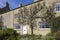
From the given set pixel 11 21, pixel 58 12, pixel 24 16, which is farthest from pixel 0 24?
pixel 58 12

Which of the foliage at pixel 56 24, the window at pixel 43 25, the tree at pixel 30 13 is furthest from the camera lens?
the window at pixel 43 25

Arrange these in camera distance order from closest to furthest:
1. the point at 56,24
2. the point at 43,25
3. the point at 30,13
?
the point at 56,24, the point at 30,13, the point at 43,25

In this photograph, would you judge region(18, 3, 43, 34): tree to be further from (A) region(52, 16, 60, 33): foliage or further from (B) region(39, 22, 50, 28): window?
(A) region(52, 16, 60, 33): foliage

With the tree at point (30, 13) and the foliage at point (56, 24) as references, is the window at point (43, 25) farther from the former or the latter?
the foliage at point (56, 24)

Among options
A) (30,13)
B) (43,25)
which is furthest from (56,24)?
(30,13)

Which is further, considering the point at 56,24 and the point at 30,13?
the point at 30,13

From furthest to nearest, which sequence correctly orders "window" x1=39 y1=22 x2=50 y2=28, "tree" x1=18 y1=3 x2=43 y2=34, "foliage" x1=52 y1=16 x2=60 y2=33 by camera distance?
"window" x1=39 y1=22 x2=50 y2=28 < "tree" x1=18 y1=3 x2=43 y2=34 < "foliage" x1=52 y1=16 x2=60 y2=33

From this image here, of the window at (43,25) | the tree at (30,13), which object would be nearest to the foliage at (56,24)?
the window at (43,25)

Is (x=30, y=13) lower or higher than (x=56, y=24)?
higher

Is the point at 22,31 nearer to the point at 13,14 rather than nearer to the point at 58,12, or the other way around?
the point at 13,14

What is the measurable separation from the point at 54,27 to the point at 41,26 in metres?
3.90

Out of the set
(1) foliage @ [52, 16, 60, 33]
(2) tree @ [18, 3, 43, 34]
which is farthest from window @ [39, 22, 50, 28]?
(1) foliage @ [52, 16, 60, 33]

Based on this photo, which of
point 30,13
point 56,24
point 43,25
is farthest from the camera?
point 43,25

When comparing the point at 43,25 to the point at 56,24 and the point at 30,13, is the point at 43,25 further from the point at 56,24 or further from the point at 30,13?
the point at 56,24
